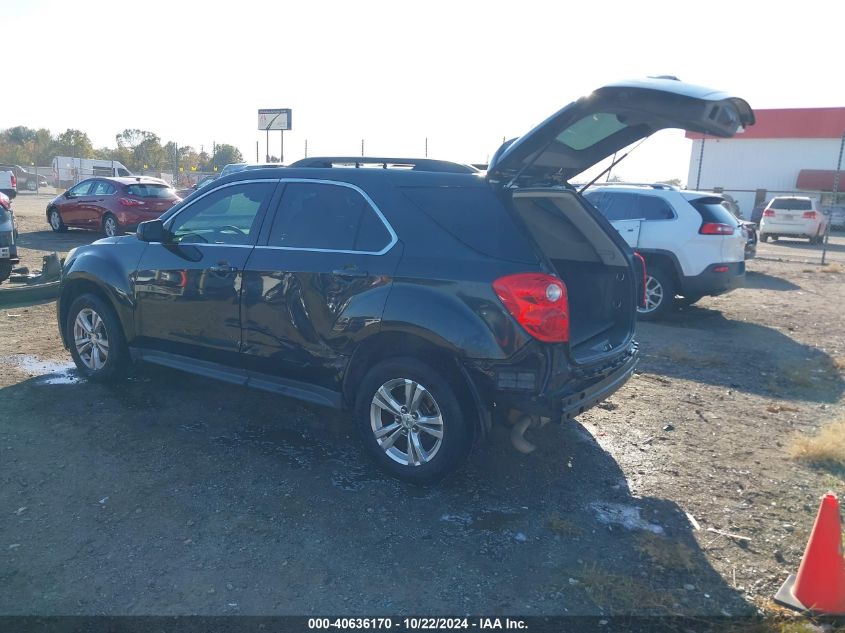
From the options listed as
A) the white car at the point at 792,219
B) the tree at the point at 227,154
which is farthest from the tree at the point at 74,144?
the white car at the point at 792,219

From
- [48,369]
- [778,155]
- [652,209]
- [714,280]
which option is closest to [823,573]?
[48,369]

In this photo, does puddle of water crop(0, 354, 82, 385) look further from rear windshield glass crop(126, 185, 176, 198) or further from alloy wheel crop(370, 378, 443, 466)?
rear windshield glass crop(126, 185, 176, 198)

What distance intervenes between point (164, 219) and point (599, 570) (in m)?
4.06

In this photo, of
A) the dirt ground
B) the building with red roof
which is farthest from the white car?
the dirt ground

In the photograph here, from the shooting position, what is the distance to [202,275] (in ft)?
16.6

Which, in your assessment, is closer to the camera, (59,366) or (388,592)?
(388,592)

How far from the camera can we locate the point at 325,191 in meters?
4.69

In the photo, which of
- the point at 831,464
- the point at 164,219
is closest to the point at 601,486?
the point at 831,464

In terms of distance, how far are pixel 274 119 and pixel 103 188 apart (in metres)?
5.77

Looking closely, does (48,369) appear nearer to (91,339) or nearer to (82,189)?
(91,339)

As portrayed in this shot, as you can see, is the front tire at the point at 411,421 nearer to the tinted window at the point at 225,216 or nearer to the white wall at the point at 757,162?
the tinted window at the point at 225,216

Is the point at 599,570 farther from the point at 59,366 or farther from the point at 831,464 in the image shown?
the point at 59,366

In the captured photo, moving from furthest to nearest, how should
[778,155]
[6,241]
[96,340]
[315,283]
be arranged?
[778,155] < [6,241] < [96,340] < [315,283]

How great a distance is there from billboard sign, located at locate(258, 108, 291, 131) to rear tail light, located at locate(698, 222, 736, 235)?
1465 cm
